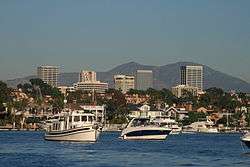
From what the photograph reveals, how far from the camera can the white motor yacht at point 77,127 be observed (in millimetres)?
99062

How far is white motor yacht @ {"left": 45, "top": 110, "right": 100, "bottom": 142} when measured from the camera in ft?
325

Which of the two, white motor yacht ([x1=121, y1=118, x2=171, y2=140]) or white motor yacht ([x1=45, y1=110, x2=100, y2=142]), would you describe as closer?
white motor yacht ([x1=45, y1=110, x2=100, y2=142])

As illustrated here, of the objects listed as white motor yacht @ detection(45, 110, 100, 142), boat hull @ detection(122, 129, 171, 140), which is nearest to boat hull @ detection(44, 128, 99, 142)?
white motor yacht @ detection(45, 110, 100, 142)

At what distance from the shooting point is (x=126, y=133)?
4589 inches

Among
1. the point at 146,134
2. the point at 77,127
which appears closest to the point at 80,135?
the point at 77,127

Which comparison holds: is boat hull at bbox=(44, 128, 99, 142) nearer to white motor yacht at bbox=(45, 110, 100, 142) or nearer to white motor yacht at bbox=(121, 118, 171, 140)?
white motor yacht at bbox=(45, 110, 100, 142)

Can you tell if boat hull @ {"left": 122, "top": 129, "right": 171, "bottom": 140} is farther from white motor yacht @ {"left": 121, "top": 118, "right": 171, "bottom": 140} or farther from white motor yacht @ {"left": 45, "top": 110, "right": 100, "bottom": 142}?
white motor yacht @ {"left": 45, "top": 110, "right": 100, "bottom": 142}

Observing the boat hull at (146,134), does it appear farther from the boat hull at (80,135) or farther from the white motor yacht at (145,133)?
the boat hull at (80,135)

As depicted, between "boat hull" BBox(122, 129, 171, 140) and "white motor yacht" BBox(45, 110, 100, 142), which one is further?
"boat hull" BBox(122, 129, 171, 140)

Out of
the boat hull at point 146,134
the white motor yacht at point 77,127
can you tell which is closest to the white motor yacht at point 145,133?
the boat hull at point 146,134

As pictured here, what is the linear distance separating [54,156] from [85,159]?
5204mm

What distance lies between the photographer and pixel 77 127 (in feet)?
326

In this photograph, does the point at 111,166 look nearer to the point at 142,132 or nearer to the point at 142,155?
the point at 142,155

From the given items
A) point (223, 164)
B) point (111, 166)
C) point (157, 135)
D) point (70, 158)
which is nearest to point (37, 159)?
point (70, 158)
